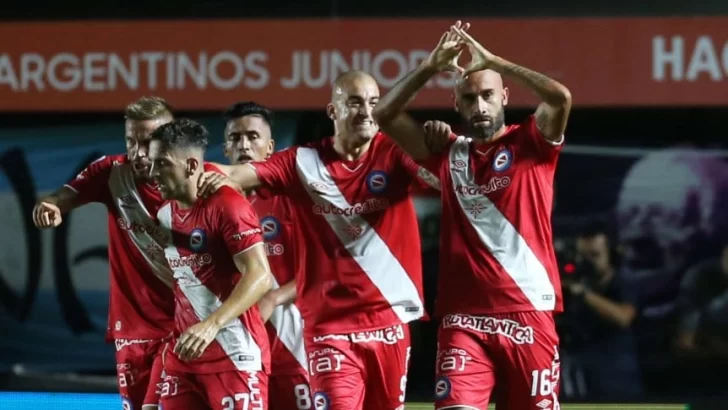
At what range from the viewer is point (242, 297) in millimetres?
6559

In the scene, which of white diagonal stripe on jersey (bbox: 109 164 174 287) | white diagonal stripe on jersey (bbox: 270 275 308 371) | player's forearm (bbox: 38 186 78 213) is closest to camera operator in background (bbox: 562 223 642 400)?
white diagonal stripe on jersey (bbox: 270 275 308 371)

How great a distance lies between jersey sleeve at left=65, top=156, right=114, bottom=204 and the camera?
312 inches

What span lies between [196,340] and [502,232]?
1.43 m

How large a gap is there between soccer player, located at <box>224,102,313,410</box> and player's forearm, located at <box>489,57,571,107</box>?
5.32 ft

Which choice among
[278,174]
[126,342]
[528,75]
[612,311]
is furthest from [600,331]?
[528,75]

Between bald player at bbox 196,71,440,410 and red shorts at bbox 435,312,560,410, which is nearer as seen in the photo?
red shorts at bbox 435,312,560,410

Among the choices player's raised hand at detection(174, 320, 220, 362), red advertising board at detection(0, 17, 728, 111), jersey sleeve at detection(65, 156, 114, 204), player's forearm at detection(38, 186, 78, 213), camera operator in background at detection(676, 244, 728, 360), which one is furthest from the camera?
camera operator in background at detection(676, 244, 728, 360)

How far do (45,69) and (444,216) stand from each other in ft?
18.6

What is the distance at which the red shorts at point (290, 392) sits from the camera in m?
8.09

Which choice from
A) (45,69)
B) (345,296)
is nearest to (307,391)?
(345,296)

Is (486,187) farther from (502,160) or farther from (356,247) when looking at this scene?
(356,247)

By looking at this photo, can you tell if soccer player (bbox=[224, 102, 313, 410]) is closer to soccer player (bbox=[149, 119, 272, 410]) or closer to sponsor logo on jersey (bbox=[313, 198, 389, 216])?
sponsor logo on jersey (bbox=[313, 198, 389, 216])

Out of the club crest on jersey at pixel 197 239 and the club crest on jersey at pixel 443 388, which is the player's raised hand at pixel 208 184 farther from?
the club crest on jersey at pixel 443 388

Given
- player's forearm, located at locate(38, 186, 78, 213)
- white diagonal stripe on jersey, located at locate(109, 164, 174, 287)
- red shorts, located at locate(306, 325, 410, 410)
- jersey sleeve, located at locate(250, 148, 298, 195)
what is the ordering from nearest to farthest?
red shorts, located at locate(306, 325, 410, 410), jersey sleeve, located at locate(250, 148, 298, 195), white diagonal stripe on jersey, located at locate(109, 164, 174, 287), player's forearm, located at locate(38, 186, 78, 213)
